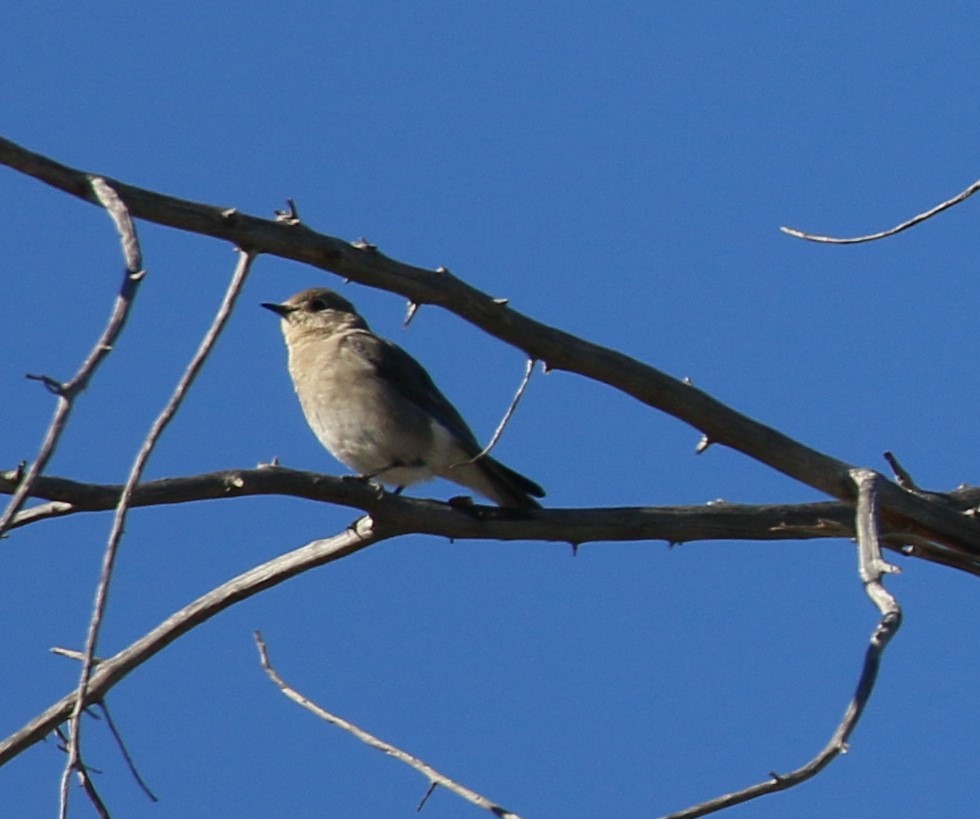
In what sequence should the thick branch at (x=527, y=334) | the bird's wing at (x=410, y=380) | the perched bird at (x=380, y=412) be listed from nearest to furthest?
the thick branch at (x=527, y=334)
the perched bird at (x=380, y=412)
the bird's wing at (x=410, y=380)

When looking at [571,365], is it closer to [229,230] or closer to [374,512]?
[374,512]

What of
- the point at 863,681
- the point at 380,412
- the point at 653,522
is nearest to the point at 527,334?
the point at 653,522

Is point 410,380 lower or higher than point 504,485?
higher

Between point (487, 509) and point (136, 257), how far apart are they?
2.22 meters

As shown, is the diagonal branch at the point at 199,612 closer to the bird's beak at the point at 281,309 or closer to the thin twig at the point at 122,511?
the thin twig at the point at 122,511

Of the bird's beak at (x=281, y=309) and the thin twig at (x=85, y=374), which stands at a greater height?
the bird's beak at (x=281, y=309)

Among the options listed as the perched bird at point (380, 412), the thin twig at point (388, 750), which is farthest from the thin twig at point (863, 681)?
the perched bird at point (380, 412)

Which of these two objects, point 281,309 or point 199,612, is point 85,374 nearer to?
point 199,612

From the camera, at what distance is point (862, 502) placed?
473cm

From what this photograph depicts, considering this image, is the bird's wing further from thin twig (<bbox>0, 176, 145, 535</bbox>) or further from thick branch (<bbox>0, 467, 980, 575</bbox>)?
thin twig (<bbox>0, 176, 145, 535</bbox>)

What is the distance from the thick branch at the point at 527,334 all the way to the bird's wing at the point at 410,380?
2.64m

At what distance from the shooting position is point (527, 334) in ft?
16.2

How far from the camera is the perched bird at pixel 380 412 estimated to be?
7.90 meters

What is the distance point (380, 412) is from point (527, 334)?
10.2ft
